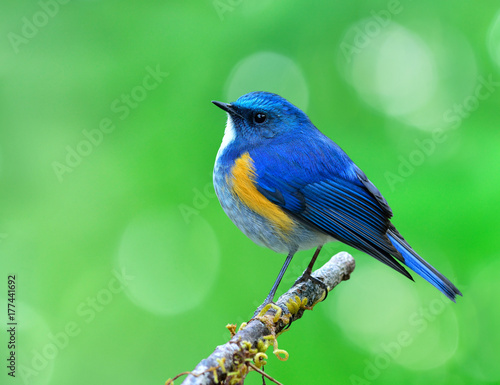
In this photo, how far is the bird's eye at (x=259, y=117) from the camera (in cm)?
324

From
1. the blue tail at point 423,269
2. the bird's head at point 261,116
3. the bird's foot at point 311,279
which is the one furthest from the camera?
the bird's foot at point 311,279

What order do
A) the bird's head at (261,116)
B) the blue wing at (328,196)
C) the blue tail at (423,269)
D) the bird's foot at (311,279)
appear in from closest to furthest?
the blue tail at (423,269) → the blue wing at (328,196) → the bird's head at (261,116) → the bird's foot at (311,279)

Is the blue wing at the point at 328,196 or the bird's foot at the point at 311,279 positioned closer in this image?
the blue wing at the point at 328,196

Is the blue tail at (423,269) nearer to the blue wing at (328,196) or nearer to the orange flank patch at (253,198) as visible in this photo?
the blue wing at (328,196)

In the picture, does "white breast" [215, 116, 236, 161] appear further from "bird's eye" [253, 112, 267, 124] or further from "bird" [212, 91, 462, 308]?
"bird's eye" [253, 112, 267, 124]

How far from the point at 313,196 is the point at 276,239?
0.33 meters

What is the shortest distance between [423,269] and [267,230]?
89 cm

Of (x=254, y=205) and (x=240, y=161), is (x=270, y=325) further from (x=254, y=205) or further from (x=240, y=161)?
(x=240, y=161)

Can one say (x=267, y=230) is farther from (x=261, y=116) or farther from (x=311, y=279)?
(x=261, y=116)

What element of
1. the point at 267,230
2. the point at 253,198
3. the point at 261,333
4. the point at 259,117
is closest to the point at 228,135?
the point at 259,117

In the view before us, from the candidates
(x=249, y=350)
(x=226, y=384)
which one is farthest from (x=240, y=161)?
Result: (x=226, y=384)

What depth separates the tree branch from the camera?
77.5 inches

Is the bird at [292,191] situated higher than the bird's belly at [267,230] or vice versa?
the bird at [292,191]

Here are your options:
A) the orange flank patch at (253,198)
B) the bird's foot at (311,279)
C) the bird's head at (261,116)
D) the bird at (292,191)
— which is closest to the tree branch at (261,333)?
the bird's foot at (311,279)
